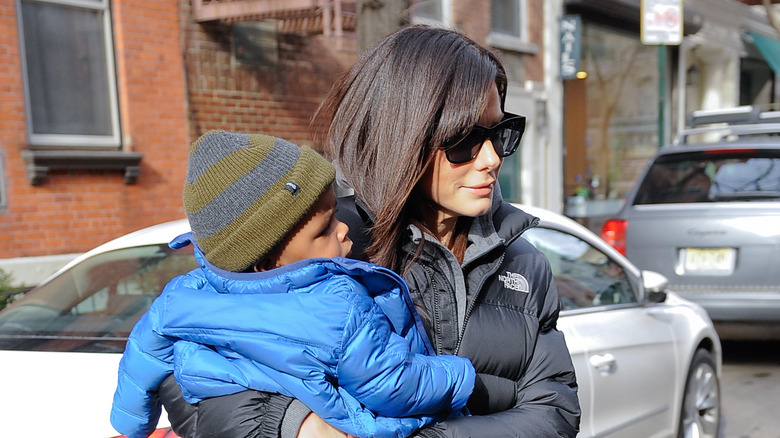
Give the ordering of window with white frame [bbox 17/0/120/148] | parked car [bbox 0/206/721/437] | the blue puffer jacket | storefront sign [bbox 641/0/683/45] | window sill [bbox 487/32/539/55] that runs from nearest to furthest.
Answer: the blue puffer jacket, parked car [bbox 0/206/721/437], window with white frame [bbox 17/0/120/148], window sill [bbox 487/32/539/55], storefront sign [bbox 641/0/683/45]

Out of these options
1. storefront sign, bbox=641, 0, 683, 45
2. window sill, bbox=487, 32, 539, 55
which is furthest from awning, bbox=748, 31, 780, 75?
window sill, bbox=487, 32, 539, 55

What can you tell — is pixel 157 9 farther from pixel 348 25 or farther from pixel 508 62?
pixel 508 62

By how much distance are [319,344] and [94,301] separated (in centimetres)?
204

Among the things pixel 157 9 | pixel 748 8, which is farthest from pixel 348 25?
pixel 748 8

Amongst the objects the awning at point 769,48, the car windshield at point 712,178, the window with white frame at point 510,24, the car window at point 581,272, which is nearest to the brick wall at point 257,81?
the car windshield at point 712,178

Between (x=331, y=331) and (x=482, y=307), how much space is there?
0.45 metres

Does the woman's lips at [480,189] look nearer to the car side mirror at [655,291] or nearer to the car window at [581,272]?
the car window at [581,272]

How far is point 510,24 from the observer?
1234cm

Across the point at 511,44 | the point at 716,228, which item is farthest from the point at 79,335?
the point at 511,44

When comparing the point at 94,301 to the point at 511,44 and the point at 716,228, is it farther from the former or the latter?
the point at 511,44

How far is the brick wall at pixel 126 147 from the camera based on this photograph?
606 cm

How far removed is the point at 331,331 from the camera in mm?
1232

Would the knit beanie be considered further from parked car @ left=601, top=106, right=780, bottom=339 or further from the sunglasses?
parked car @ left=601, top=106, right=780, bottom=339

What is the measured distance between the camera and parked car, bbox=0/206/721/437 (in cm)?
218
